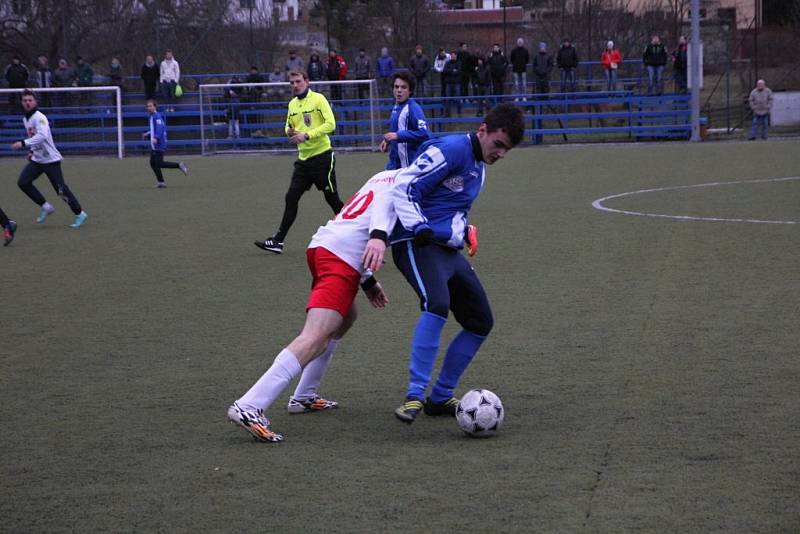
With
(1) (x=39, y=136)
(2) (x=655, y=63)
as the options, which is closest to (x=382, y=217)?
(1) (x=39, y=136)

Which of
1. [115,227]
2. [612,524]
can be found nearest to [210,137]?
[115,227]

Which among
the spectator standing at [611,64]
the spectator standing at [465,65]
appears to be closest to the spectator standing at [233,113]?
the spectator standing at [465,65]

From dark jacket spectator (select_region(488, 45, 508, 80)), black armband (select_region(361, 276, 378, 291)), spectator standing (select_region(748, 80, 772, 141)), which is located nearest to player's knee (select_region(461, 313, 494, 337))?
black armband (select_region(361, 276, 378, 291))

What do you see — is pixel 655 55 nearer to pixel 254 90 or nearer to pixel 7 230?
pixel 254 90

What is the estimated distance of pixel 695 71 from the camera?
30.0 meters

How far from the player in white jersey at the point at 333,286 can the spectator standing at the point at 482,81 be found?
89.4 ft

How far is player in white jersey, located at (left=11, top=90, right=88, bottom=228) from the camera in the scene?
49.2 ft

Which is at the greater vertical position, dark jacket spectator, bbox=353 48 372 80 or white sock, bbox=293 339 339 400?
dark jacket spectator, bbox=353 48 372 80

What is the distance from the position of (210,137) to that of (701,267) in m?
23.6

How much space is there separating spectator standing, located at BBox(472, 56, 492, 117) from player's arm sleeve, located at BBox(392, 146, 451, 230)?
89.3 ft

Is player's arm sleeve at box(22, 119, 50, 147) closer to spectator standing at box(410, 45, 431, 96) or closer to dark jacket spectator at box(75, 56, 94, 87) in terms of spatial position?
spectator standing at box(410, 45, 431, 96)

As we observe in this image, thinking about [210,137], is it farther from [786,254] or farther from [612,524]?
[612,524]

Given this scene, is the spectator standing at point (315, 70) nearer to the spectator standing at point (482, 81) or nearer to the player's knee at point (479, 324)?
the spectator standing at point (482, 81)

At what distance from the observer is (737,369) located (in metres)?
6.73
